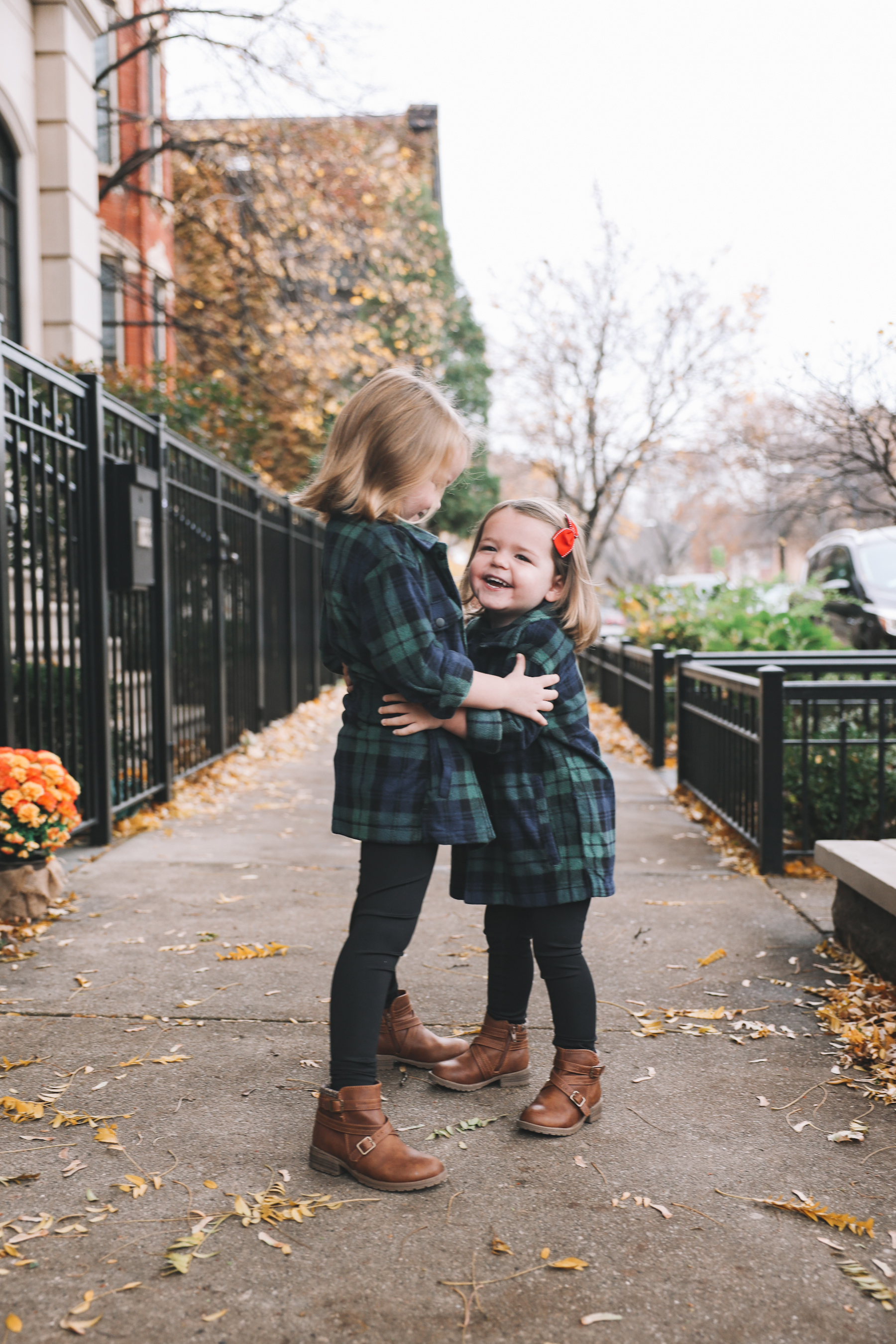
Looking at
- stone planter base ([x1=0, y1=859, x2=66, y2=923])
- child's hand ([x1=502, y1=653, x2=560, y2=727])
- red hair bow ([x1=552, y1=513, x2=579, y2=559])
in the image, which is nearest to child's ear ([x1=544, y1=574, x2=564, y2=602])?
red hair bow ([x1=552, y1=513, x2=579, y2=559])

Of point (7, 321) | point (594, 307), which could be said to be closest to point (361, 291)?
point (7, 321)

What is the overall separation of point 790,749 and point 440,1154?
3864 millimetres

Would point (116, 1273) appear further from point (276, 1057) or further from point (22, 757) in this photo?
point (22, 757)

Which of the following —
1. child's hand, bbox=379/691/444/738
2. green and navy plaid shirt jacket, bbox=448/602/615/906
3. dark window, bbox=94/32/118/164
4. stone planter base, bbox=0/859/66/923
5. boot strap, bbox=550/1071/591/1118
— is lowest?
boot strap, bbox=550/1071/591/1118

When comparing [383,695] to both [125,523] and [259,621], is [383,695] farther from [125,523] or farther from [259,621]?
[259,621]

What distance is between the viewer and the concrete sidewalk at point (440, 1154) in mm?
1961

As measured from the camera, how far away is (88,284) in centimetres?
1127

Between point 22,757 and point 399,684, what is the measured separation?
247 cm

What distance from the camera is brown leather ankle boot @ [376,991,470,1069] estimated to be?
303cm

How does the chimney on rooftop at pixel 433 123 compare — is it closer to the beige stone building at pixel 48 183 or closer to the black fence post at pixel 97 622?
the beige stone building at pixel 48 183

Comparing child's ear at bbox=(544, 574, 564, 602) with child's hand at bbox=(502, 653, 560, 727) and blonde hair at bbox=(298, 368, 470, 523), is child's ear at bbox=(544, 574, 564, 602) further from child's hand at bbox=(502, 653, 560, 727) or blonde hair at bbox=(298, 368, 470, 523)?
blonde hair at bbox=(298, 368, 470, 523)

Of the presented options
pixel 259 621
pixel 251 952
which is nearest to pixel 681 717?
pixel 251 952

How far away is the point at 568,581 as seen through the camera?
2799 millimetres

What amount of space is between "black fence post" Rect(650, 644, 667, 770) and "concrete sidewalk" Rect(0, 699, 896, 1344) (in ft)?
14.3
